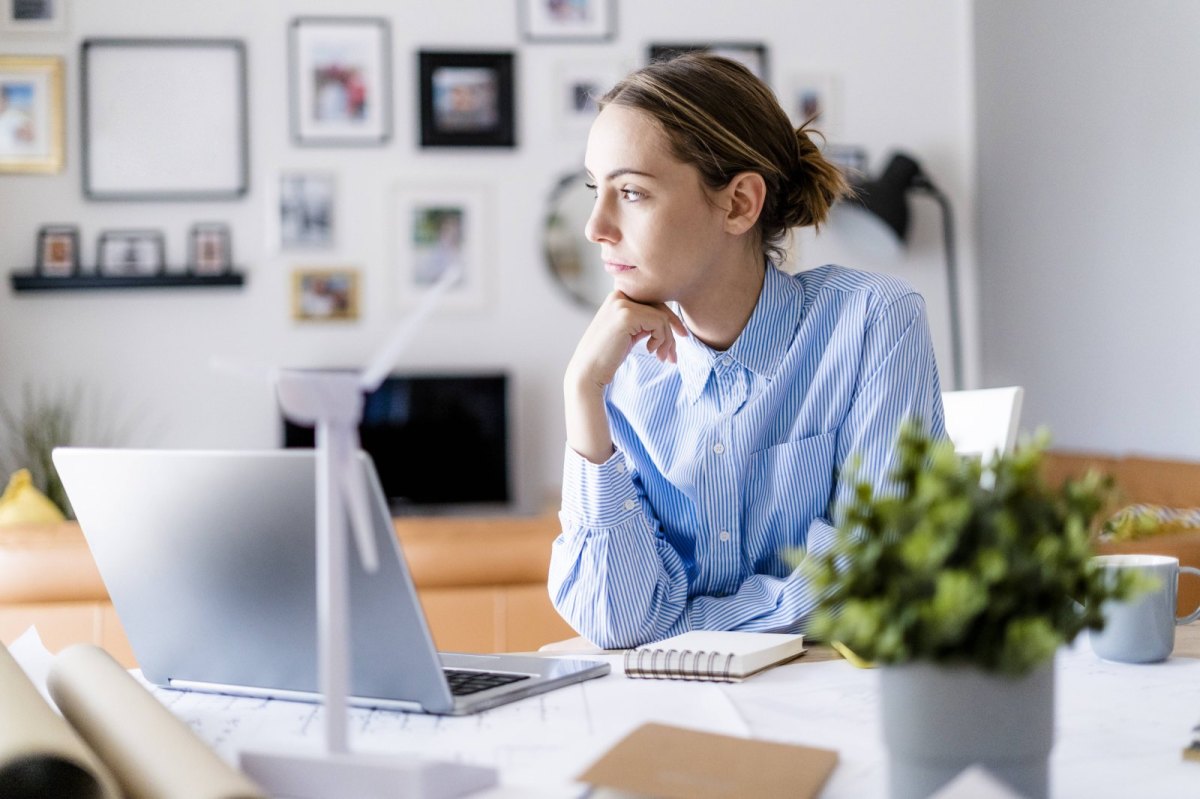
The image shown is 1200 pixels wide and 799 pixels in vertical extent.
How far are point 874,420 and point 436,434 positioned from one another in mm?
3543

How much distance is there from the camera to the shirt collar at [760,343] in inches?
55.7

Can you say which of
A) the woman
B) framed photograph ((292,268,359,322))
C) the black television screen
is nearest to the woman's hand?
the woman

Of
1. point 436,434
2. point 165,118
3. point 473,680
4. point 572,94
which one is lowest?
point 436,434

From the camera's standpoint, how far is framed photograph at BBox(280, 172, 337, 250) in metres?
4.87

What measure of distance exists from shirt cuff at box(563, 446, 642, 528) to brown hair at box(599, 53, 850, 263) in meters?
0.36

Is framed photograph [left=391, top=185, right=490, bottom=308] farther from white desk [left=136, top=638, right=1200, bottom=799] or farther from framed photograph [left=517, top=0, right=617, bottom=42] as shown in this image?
white desk [left=136, top=638, right=1200, bottom=799]

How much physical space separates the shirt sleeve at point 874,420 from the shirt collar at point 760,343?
0.33 feet

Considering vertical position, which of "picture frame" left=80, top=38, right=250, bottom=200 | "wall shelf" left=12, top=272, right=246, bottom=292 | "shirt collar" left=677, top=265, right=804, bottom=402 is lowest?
"shirt collar" left=677, top=265, right=804, bottom=402

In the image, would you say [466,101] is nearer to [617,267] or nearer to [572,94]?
[572,94]

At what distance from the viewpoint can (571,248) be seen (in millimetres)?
4949

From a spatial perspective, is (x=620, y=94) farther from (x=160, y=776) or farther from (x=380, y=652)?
(x=160, y=776)

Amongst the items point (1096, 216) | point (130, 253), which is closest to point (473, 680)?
point (1096, 216)

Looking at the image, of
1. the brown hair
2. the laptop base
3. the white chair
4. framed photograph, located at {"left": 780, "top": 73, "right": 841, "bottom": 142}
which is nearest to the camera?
the laptop base

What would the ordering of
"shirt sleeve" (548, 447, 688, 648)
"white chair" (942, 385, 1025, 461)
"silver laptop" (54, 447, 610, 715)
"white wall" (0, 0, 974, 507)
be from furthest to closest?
1. "white wall" (0, 0, 974, 507)
2. "white chair" (942, 385, 1025, 461)
3. "shirt sleeve" (548, 447, 688, 648)
4. "silver laptop" (54, 447, 610, 715)
